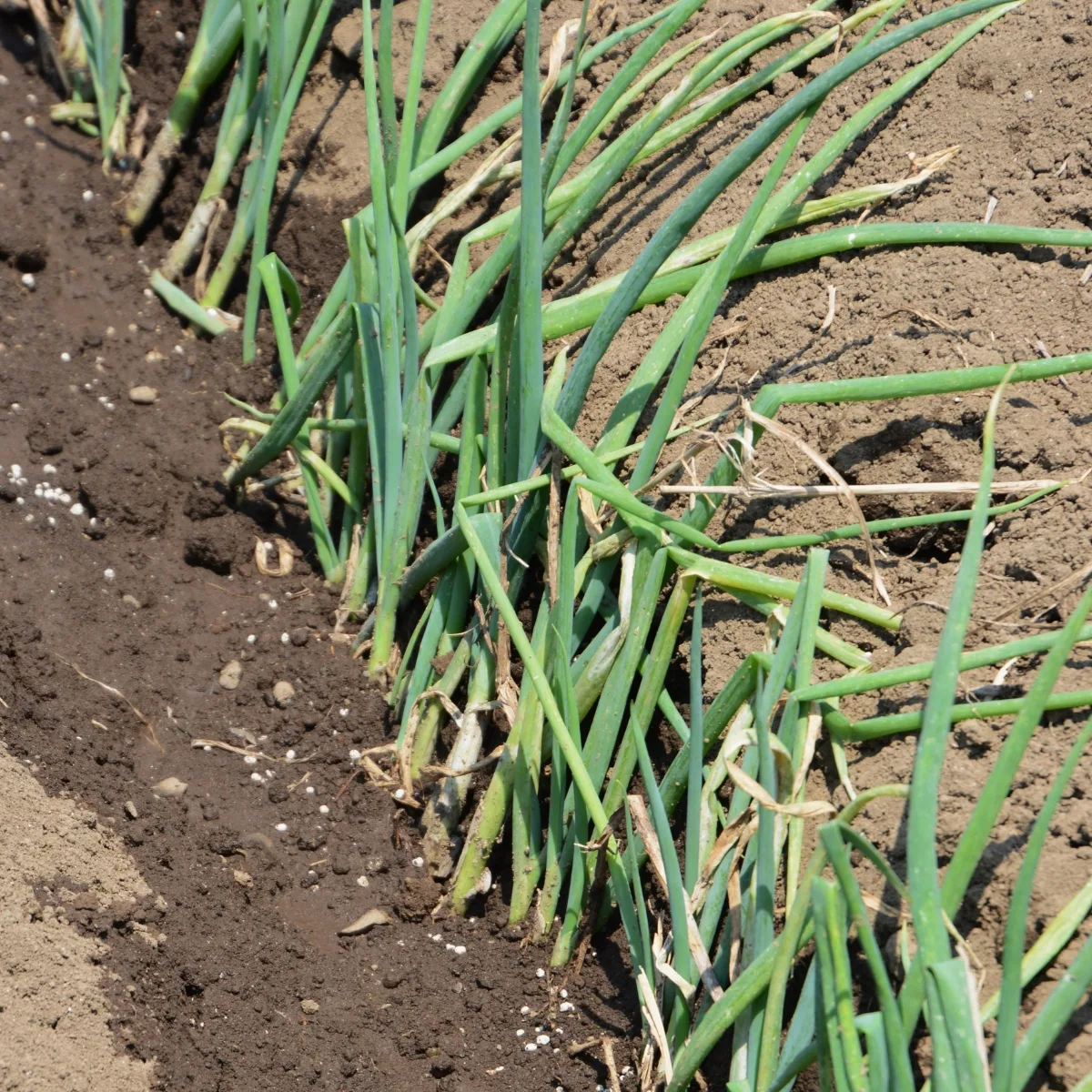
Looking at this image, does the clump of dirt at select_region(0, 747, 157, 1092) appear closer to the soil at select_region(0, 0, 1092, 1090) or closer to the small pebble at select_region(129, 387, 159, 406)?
the soil at select_region(0, 0, 1092, 1090)

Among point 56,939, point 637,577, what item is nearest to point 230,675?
point 56,939

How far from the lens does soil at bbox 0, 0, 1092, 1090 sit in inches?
54.4

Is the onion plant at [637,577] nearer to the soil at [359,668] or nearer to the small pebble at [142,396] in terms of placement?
the soil at [359,668]

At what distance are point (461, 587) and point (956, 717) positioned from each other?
29.2 inches

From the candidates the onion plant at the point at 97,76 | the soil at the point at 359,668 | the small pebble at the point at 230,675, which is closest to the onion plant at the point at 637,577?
the soil at the point at 359,668

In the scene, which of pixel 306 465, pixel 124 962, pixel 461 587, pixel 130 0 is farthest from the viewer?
pixel 130 0

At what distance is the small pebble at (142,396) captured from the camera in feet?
7.06

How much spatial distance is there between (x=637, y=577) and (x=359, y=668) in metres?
0.60

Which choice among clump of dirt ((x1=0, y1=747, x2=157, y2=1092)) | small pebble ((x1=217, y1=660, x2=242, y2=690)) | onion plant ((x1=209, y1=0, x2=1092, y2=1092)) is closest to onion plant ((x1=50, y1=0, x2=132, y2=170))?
onion plant ((x1=209, y1=0, x2=1092, y2=1092))

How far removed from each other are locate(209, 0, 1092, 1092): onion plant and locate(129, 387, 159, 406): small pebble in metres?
0.29

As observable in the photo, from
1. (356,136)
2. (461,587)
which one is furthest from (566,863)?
(356,136)

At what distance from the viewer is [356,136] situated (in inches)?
88.5

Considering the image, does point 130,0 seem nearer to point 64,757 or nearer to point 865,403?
point 64,757

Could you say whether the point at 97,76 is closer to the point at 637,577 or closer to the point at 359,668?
the point at 359,668
